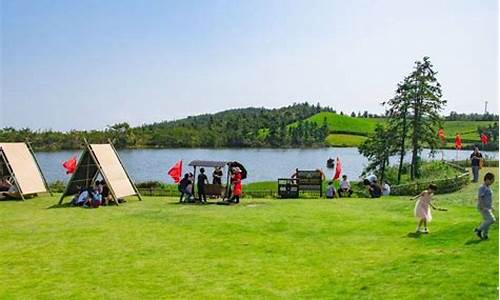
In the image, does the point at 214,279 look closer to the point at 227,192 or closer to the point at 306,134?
the point at 227,192

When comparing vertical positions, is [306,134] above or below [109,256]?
above

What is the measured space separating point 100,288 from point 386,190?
19.9 meters

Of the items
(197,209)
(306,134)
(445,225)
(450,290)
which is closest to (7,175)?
(197,209)

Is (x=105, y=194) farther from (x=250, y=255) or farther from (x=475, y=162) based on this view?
(x=475, y=162)

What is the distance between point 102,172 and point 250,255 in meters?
12.8

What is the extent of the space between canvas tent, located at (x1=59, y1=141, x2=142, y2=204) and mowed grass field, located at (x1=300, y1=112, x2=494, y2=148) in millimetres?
91995

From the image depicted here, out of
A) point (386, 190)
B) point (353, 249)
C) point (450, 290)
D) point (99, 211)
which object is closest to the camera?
point (450, 290)

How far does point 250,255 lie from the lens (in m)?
12.9

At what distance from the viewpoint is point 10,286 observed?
431 inches

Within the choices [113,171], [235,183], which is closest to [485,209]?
[235,183]

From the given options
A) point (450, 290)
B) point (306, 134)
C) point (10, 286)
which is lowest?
point (10, 286)

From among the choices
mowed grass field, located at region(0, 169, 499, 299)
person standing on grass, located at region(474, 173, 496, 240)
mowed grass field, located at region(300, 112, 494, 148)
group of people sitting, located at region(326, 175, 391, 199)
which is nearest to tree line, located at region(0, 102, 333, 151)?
mowed grass field, located at region(300, 112, 494, 148)

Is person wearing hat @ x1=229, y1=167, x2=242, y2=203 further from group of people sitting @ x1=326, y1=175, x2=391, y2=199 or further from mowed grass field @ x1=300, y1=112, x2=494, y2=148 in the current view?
mowed grass field @ x1=300, y1=112, x2=494, y2=148

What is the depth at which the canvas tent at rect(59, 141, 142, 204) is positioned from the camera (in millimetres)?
23734
